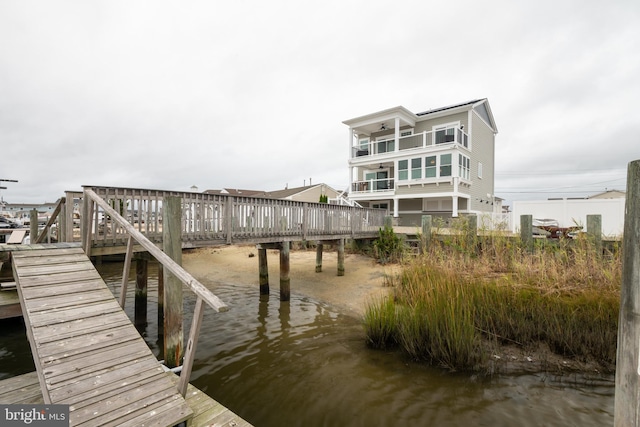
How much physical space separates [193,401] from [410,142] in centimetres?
2396

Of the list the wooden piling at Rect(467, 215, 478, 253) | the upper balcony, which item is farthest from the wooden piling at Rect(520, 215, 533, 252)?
the upper balcony

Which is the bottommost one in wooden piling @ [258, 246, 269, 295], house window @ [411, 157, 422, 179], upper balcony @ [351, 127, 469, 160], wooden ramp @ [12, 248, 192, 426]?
wooden piling @ [258, 246, 269, 295]

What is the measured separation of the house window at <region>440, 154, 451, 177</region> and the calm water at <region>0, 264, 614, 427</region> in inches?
671

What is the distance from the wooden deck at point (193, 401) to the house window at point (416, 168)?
69.6ft

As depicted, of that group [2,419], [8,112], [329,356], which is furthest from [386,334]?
[8,112]

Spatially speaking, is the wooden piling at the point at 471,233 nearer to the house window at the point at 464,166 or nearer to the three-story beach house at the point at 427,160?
the three-story beach house at the point at 427,160

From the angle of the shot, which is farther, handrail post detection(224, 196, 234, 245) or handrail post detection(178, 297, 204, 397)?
handrail post detection(224, 196, 234, 245)

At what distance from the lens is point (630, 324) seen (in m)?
2.23

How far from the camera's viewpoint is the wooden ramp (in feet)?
8.51

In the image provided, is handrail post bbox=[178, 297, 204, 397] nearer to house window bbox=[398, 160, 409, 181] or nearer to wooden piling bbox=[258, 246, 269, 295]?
wooden piling bbox=[258, 246, 269, 295]

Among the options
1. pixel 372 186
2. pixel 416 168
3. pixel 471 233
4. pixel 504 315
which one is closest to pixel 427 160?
pixel 416 168

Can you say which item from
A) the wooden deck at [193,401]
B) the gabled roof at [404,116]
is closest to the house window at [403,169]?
the gabled roof at [404,116]

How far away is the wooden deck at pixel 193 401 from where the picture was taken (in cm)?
272
